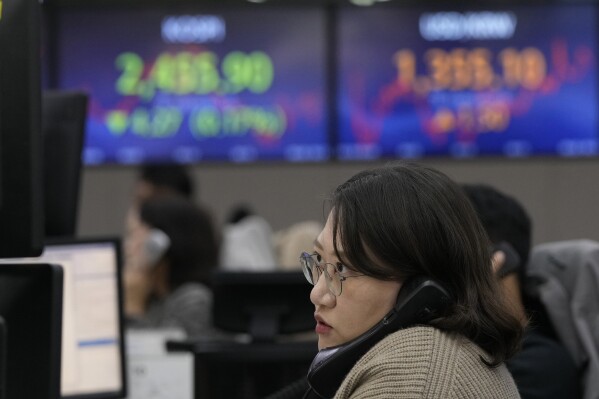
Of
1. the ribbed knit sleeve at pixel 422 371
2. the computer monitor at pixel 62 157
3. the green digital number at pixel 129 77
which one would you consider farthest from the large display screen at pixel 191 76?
the ribbed knit sleeve at pixel 422 371

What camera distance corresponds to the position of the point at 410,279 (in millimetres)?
1654

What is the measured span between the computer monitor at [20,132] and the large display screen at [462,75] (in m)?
4.47

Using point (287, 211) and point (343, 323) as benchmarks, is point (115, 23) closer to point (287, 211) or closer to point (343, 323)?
point (287, 211)

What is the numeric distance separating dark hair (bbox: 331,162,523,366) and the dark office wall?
4.37 metres

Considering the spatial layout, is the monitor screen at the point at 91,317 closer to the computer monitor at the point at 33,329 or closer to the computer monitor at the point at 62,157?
the computer monitor at the point at 62,157

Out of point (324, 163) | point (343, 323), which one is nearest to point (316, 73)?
point (324, 163)

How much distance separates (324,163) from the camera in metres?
Result: 6.05

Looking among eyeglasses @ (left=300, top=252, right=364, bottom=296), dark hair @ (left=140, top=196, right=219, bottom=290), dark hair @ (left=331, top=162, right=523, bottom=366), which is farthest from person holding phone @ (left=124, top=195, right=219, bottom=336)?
dark hair @ (left=331, top=162, right=523, bottom=366)

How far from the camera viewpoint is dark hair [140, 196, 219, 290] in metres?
4.58

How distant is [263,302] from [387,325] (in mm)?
1327

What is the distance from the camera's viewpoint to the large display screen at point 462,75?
588 cm

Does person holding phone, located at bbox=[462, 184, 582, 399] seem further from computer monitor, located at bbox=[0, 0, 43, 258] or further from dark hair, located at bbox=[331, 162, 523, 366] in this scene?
computer monitor, located at bbox=[0, 0, 43, 258]

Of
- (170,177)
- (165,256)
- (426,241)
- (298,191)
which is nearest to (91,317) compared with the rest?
(426,241)

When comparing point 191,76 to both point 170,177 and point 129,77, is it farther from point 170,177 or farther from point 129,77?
point 170,177
